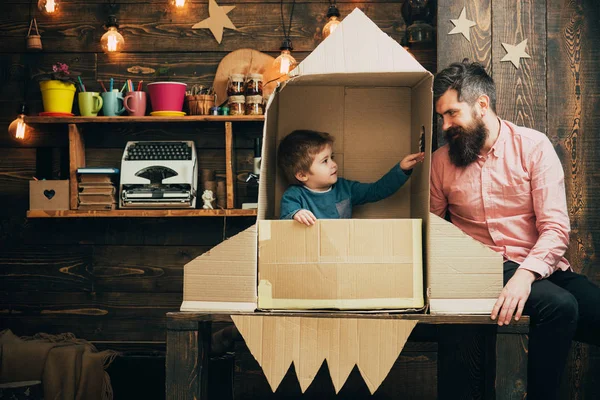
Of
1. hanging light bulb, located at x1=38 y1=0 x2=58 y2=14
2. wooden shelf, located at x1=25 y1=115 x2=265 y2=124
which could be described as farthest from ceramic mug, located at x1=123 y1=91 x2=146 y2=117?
hanging light bulb, located at x1=38 y1=0 x2=58 y2=14

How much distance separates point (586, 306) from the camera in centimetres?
212

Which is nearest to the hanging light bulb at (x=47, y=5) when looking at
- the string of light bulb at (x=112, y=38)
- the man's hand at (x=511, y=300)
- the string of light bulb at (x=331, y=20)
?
the string of light bulb at (x=112, y=38)

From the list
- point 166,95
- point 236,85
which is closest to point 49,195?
point 166,95

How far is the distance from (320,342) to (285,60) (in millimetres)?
1633

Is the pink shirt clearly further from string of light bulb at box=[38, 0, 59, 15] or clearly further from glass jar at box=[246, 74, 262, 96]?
string of light bulb at box=[38, 0, 59, 15]

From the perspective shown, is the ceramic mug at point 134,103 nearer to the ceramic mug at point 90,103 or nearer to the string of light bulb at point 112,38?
the ceramic mug at point 90,103

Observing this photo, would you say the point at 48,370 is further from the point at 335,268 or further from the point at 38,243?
the point at 335,268

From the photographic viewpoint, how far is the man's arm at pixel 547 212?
79.3 inches

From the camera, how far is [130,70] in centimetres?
338

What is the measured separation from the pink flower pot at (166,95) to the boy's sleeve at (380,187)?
1.05 metres

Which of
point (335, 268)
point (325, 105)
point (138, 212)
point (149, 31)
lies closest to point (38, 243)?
point (138, 212)

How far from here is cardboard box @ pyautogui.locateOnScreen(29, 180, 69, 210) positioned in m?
3.17

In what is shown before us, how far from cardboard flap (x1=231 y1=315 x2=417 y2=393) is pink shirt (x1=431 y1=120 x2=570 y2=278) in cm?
62

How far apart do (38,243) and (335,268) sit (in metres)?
2.09
